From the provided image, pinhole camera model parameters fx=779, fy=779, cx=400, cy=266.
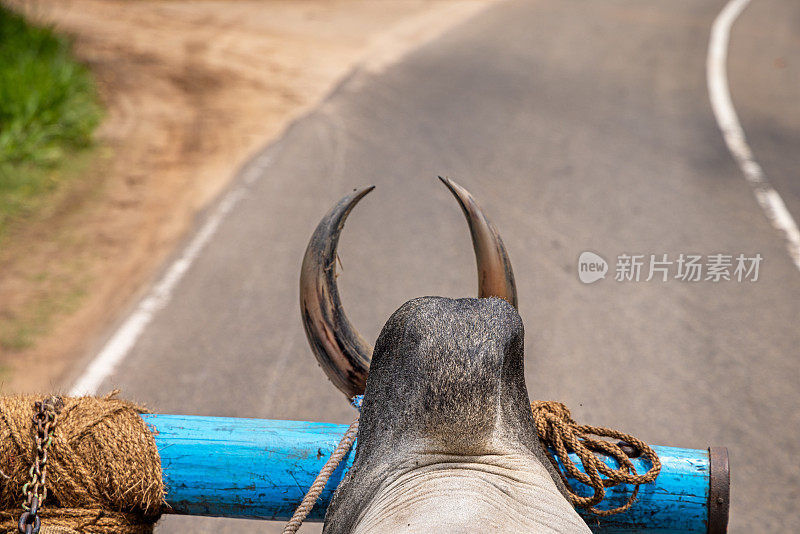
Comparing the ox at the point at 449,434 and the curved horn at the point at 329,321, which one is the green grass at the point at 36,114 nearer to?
the curved horn at the point at 329,321

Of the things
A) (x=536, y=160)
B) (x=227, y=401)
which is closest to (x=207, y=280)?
(x=227, y=401)

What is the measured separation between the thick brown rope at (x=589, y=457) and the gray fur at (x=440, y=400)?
20 cm

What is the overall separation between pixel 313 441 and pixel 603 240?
182 inches

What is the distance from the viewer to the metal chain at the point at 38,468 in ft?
5.79

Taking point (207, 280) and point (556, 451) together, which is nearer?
point (556, 451)

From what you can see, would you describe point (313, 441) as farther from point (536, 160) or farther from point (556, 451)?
point (536, 160)

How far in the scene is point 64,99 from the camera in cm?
851

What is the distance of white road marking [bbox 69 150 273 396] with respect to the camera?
184 inches

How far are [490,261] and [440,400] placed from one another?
0.48 m

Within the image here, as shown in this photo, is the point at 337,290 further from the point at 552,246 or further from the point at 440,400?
the point at 552,246

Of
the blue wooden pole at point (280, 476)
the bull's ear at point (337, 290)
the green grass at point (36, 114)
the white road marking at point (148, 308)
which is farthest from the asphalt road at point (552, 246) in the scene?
the bull's ear at point (337, 290)

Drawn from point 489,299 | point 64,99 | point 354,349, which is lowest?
point 64,99

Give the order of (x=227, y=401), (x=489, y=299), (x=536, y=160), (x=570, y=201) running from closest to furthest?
1. (x=489, y=299)
2. (x=227, y=401)
3. (x=570, y=201)
4. (x=536, y=160)

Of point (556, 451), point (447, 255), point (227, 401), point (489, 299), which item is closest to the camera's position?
point (489, 299)
